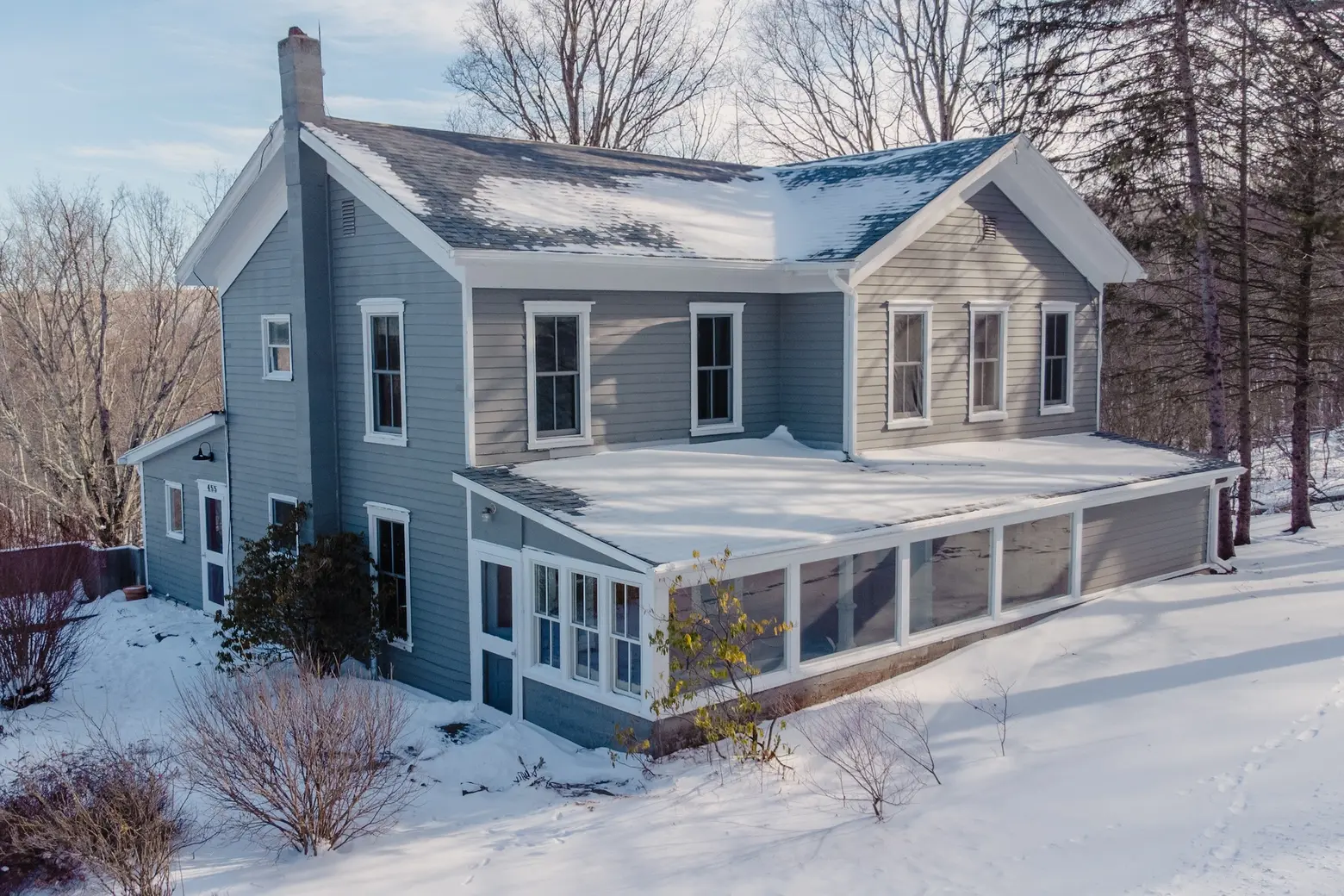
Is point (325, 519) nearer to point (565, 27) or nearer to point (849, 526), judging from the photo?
point (849, 526)

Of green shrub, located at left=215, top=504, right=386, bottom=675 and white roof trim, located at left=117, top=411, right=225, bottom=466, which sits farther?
white roof trim, located at left=117, top=411, right=225, bottom=466

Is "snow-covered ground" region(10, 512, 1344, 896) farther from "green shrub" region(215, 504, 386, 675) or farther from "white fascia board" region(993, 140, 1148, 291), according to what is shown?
"white fascia board" region(993, 140, 1148, 291)

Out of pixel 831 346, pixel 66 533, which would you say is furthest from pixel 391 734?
pixel 66 533

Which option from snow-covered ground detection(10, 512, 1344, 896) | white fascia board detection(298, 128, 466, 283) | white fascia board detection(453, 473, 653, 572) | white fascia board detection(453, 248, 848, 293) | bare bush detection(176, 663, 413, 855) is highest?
white fascia board detection(298, 128, 466, 283)

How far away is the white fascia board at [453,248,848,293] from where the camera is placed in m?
12.2

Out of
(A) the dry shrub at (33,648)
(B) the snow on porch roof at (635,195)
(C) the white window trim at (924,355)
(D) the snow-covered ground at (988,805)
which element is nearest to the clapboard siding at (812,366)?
(B) the snow on porch roof at (635,195)

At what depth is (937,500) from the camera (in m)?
13.0

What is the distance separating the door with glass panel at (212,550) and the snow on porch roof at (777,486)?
6.62 metres

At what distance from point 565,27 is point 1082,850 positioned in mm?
28317

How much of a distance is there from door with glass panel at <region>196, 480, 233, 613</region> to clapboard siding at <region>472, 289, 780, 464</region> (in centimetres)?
649

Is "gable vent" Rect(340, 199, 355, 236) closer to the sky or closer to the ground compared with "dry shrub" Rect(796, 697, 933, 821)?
closer to the sky

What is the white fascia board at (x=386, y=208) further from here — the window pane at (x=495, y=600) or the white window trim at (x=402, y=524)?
the window pane at (x=495, y=600)

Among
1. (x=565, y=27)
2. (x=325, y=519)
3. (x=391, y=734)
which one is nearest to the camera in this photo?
(x=391, y=734)

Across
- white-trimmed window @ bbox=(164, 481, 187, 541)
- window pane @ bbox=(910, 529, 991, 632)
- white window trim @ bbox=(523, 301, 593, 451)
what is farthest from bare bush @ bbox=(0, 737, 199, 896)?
white-trimmed window @ bbox=(164, 481, 187, 541)
